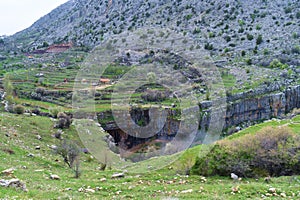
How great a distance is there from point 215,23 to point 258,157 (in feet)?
226

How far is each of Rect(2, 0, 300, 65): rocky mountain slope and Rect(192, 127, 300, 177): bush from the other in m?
42.7

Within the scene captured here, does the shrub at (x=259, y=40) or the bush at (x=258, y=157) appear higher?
the shrub at (x=259, y=40)

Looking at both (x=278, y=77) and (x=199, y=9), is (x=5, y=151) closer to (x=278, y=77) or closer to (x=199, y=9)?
(x=278, y=77)

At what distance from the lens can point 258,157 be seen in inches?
638

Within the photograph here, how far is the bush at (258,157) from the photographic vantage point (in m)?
15.9

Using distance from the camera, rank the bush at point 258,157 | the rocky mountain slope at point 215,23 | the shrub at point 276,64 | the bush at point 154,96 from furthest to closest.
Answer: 1. the rocky mountain slope at point 215,23
2. the shrub at point 276,64
3. the bush at point 154,96
4. the bush at point 258,157

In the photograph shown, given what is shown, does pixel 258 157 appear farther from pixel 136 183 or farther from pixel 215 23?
pixel 215 23

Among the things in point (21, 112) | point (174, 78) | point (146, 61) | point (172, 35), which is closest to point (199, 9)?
point (172, 35)

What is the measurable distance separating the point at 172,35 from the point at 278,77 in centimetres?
3409

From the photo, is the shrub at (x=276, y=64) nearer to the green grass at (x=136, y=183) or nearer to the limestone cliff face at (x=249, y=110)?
the limestone cliff face at (x=249, y=110)

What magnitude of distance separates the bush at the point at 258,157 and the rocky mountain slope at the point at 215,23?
140 feet

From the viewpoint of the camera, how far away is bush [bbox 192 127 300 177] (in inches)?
627

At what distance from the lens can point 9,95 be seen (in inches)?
2109

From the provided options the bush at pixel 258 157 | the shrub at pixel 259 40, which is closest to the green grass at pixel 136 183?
the bush at pixel 258 157
